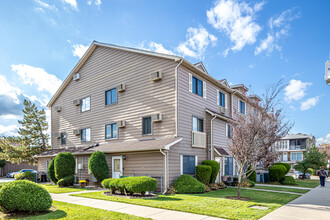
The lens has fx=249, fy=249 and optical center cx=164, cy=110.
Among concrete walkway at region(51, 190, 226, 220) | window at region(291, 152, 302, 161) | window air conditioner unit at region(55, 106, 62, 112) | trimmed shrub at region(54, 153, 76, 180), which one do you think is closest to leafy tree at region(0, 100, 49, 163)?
window air conditioner unit at region(55, 106, 62, 112)

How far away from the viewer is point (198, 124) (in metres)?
16.6

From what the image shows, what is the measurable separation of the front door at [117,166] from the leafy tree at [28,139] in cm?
1629

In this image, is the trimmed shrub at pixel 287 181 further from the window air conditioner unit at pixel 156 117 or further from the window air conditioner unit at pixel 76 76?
the window air conditioner unit at pixel 76 76

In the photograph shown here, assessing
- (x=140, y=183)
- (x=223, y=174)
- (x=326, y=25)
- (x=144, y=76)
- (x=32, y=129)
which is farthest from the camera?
(x=32, y=129)

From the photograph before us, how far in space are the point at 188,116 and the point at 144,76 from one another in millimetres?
4005

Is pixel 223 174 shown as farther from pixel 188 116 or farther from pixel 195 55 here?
pixel 195 55

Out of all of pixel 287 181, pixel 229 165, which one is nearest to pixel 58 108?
pixel 229 165

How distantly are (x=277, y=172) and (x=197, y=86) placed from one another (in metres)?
10.7

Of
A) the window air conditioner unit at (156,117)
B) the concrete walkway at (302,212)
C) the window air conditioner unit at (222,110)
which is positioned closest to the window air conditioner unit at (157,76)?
the window air conditioner unit at (156,117)

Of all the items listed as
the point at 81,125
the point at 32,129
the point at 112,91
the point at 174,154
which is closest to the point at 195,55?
the point at 112,91

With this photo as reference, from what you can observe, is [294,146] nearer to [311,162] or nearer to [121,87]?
[311,162]

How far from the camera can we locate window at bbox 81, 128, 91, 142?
66.7 feet

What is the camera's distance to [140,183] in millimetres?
11227

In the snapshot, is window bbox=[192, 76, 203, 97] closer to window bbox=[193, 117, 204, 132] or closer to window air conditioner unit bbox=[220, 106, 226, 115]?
window bbox=[193, 117, 204, 132]
